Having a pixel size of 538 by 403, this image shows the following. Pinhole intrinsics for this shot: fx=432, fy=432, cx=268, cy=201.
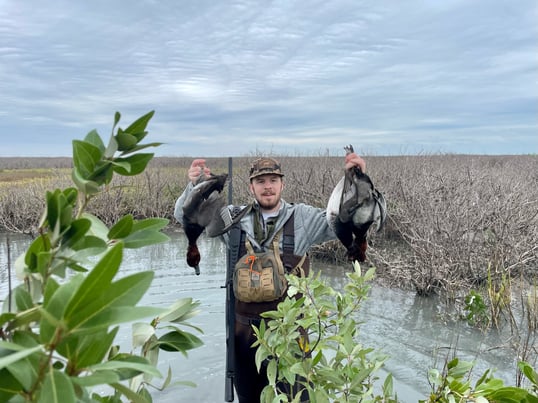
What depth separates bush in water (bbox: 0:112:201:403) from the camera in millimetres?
Answer: 425

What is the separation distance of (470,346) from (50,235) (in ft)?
20.7

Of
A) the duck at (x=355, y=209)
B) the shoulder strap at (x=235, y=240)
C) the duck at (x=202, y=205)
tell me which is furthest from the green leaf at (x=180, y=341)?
the shoulder strap at (x=235, y=240)

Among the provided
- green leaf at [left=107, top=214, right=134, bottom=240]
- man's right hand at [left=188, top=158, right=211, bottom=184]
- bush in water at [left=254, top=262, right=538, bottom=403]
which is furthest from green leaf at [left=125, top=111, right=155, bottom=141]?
man's right hand at [left=188, top=158, right=211, bottom=184]

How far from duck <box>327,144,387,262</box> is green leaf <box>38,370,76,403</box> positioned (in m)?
2.37

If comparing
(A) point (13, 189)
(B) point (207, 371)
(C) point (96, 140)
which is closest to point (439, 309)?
(B) point (207, 371)

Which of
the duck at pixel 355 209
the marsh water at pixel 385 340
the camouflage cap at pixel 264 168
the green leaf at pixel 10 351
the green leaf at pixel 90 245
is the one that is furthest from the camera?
the marsh water at pixel 385 340

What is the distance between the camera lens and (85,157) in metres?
0.64

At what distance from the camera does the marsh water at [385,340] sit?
475 cm

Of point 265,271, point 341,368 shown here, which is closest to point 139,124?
point 341,368

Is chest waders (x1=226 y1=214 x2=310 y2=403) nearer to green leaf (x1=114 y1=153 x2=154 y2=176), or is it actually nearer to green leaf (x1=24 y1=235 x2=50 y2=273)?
green leaf (x1=114 y1=153 x2=154 y2=176)

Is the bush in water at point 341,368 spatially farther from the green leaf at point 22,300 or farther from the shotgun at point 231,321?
the shotgun at point 231,321

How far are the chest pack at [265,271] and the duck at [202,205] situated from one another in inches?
14.8

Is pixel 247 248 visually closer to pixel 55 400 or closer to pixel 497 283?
pixel 55 400

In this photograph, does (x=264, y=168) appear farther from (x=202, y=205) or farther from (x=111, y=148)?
(x=111, y=148)
